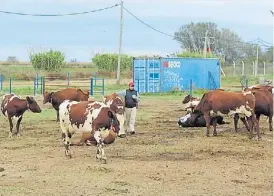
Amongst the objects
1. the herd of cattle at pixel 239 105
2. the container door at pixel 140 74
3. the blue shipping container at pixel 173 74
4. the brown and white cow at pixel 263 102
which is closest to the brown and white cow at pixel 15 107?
the herd of cattle at pixel 239 105

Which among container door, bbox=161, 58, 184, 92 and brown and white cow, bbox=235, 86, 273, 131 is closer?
brown and white cow, bbox=235, 86, 273, 131

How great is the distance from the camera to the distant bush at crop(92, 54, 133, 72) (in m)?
81.1

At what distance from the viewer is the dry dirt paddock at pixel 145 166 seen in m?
10.9

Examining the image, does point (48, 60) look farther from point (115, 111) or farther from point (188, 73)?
point (115, 111)

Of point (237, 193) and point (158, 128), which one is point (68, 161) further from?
point (158, 128)

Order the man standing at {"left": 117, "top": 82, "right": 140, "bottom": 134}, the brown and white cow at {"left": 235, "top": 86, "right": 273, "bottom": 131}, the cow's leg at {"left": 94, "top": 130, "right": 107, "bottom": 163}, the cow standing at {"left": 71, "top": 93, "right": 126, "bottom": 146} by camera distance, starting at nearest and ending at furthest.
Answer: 1. the cow's leg at {"left": 94, "top": 130, "right": 107, "bottom": 163}
2. the cow standing at {"left": 71, "top": 93, "right": 126, "bottom": 146}
3. the man standing at {"left": 117, "top": 82, "right": 140, "bottom": 134}
4. the brown and white cow at {"left": 235, "top": 86, "right": 273, "bottom": 131}

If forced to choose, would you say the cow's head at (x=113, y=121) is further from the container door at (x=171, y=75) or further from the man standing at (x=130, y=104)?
the container door at (x=171, y=75)

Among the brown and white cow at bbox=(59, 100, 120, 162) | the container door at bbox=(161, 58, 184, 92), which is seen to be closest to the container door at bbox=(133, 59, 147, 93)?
the container door at bbox=(161, 58, 184, 92)

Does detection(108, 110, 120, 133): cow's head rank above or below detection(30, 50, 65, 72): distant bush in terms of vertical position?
below

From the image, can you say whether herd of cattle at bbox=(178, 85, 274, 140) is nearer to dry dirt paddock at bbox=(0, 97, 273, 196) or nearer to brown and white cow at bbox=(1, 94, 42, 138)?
dry dirt paddock at bbox=(0, 97, 273, 196)

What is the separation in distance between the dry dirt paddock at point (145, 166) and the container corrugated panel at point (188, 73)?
27.4 meters

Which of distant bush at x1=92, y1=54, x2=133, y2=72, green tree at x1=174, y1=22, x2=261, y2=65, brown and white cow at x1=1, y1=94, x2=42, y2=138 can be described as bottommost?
brown and white cow at x1=1, y1=94, x2=42, y2=138

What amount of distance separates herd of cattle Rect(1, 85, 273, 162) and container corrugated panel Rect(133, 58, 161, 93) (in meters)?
25.1

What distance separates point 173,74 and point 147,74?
222 centimetres
